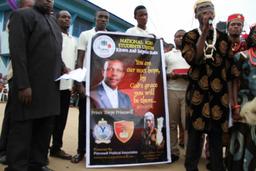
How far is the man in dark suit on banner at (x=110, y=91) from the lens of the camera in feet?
13.5

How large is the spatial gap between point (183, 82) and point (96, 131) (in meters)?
1.39

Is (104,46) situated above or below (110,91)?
above

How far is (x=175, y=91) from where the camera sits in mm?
4645

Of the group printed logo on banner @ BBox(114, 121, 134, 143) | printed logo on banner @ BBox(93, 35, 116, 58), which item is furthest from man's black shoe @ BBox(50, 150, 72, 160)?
printed logo on banner @ BBox(93, 35, 116, 58)

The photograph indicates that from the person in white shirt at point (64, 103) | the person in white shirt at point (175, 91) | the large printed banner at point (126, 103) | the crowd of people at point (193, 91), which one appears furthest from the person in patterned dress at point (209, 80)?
the person in white shirt at point (64, 103)

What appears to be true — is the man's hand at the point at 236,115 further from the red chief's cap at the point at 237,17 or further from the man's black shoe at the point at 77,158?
the man's black shoe at the point at 77,158

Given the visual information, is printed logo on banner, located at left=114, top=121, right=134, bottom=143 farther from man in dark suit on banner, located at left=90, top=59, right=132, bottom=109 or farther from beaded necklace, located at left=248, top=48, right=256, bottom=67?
beaded necklace, located at left=248, top=48, right=256, bottom=67

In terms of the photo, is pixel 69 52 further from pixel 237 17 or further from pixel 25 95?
pixel 237 17

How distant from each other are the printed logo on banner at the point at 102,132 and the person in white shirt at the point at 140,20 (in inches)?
51.9

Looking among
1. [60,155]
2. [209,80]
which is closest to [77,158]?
[60,155]

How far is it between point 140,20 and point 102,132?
162 cm

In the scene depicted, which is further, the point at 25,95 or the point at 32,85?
the point at 32,85

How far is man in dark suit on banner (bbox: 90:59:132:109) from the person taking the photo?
4102 millimetres

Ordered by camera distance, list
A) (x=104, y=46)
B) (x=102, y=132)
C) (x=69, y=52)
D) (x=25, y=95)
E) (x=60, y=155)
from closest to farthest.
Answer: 1. (x=25, y=95)
2. (x=102, y=132)
3. (x=104, y=46)
4. (x=60, y=155)
5. (x=69, y=52)
